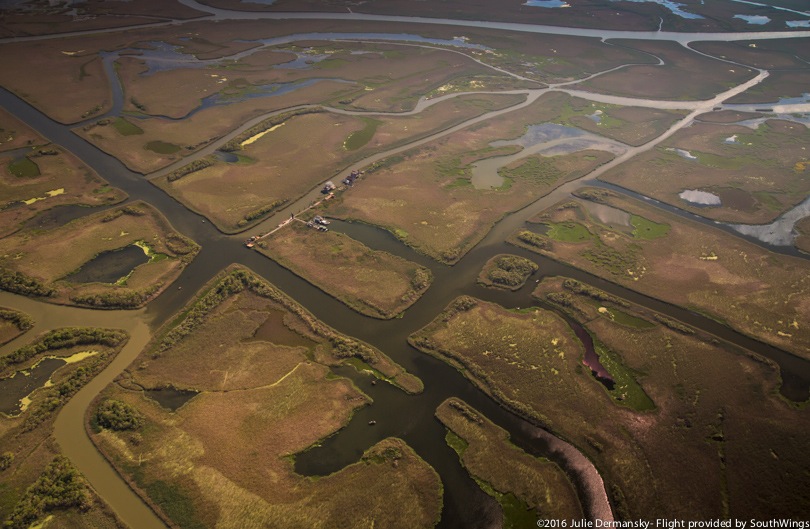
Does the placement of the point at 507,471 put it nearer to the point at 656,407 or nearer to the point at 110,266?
the point at 656,407

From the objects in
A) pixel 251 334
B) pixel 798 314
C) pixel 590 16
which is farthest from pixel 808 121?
pixel 251 334

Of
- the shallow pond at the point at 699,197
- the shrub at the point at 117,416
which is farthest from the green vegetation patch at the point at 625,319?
the shrub at the point at 117,416

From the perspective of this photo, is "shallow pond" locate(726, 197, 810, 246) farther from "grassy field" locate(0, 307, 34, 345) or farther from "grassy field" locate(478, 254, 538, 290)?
"grassy field" locate(0, 307, 34, 345)

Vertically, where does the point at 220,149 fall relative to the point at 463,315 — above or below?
Answer: above

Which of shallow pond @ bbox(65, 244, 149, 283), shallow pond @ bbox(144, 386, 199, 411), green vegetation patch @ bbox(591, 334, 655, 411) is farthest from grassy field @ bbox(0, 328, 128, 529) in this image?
green vegetation patch @ bbox(591, 334, 655, 411)

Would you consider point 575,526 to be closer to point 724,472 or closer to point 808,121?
point 724,472

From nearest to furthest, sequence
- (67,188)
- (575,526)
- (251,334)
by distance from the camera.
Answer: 1. (575,526)
2. (251,334)
3. (67,188)
